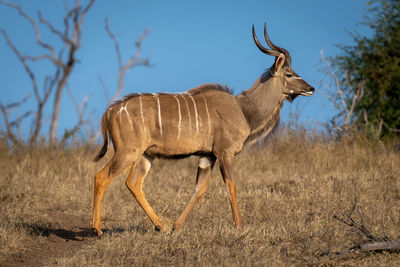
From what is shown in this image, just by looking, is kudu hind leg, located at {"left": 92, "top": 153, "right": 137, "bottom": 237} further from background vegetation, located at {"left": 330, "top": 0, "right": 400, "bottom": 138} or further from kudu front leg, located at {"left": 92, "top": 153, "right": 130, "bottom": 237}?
background vegetation, located at {"left": 330, "top": 0, "right": 400, "bottom": 138}

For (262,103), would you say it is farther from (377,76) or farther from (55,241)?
(377,76)

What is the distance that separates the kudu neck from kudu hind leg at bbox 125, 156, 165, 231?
129 cm

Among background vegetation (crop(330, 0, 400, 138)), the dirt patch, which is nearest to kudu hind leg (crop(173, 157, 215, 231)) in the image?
the dirt patch

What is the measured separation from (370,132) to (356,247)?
7.66m

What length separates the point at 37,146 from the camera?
10141 millimetres

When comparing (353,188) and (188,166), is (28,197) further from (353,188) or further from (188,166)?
(353,188)

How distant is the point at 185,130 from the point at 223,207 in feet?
4.38

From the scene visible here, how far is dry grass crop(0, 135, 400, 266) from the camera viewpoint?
4.38 meters

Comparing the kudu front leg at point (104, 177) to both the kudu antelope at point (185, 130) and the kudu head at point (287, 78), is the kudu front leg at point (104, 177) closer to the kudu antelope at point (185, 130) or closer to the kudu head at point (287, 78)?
the kudu antelope at point (185, 130)

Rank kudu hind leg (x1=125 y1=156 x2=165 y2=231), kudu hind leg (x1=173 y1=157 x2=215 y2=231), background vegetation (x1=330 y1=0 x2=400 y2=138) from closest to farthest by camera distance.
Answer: kudu hind leg (x1=125 y1=156 x2=165 y2=231) < kudu hind leg (x1=173 y1=157 x2=215 y2=231) < background vegetation (x1=330 y1=0 x2=400 y2=138)

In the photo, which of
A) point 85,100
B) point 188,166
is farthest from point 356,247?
point 85,100

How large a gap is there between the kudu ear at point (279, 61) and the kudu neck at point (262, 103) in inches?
6.1

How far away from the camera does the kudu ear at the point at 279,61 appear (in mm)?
6254

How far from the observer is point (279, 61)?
6293 millimetres
